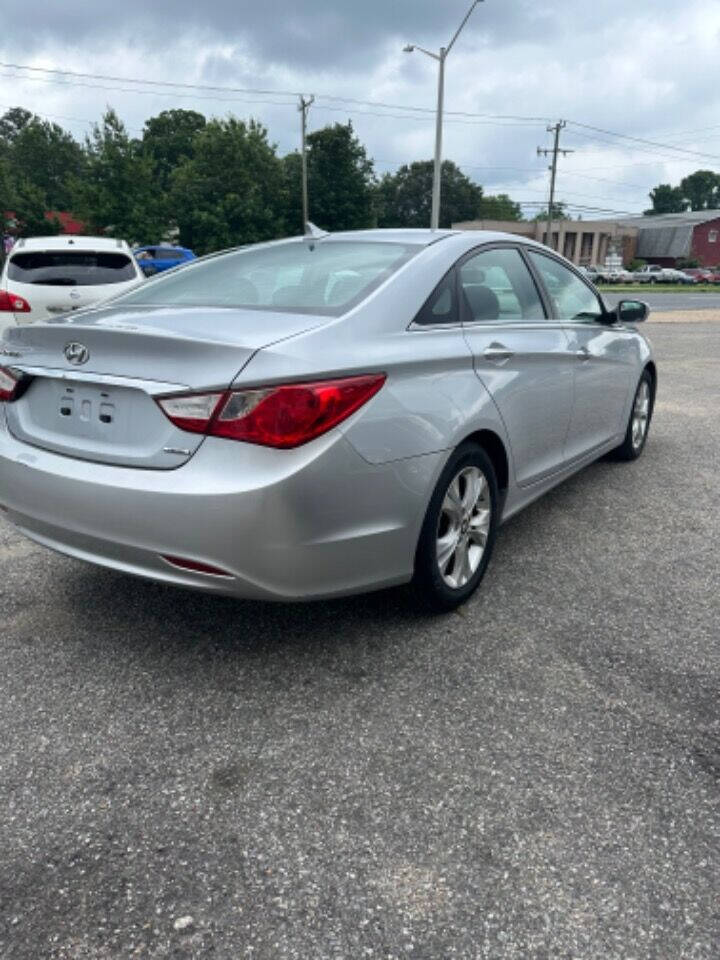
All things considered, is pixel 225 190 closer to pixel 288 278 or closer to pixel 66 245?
pixel 66 245

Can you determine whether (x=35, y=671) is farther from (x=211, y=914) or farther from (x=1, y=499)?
(x=211, y=914)

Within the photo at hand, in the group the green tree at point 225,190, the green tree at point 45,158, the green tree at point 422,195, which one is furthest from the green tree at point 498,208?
the green tree at point 225,190

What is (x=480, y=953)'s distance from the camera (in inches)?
64.9

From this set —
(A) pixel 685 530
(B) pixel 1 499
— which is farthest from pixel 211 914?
(A) pixel 685 530

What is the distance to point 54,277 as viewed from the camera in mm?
8141

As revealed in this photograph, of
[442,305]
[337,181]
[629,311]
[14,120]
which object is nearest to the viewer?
[442,305]

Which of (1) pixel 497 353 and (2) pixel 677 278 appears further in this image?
(2) pixel 677 278

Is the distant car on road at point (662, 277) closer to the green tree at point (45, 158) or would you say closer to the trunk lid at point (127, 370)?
the green tree at point (45, 158)

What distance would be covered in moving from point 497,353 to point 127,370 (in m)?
1.55

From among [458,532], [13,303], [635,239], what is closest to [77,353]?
[458,532]

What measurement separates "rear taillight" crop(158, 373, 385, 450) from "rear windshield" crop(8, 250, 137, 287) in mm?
6505

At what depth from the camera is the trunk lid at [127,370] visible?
243 centimetres

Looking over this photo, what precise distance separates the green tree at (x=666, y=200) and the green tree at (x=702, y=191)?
53.7 inches

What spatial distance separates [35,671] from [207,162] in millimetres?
40600
